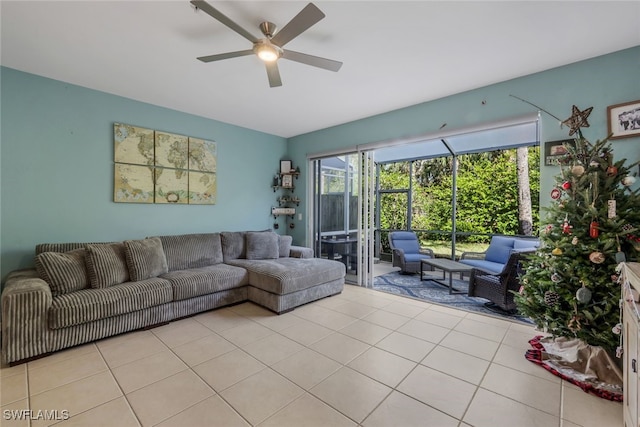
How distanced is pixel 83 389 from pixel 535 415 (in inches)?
119

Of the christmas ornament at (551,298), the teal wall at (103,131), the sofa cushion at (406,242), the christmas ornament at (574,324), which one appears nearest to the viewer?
the christmas ornament at (574,324)

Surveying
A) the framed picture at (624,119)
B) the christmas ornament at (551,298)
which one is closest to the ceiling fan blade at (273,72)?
the christmas ornament at (551,298)

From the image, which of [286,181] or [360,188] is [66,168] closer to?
[286,181]

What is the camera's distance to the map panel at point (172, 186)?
13.0 feet

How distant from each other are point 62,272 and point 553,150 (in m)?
5.14

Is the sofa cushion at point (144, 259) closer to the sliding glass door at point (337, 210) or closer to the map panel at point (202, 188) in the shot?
the map panel at point (202, 188)

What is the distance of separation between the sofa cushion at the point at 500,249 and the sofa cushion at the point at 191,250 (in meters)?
4.60

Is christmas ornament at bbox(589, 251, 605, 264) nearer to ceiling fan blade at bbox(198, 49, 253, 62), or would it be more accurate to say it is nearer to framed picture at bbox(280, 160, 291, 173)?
ceiling fan blade at bbox(198, 49, 253, 62)

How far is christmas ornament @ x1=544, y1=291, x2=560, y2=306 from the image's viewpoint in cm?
227

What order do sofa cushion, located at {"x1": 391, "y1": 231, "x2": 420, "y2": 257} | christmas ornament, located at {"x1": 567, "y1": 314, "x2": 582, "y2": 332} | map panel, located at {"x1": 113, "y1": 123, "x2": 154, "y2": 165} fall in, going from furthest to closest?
sofa cushion, located at {"x1": 391, "y1": 231, "x2": 420, "y2": 257}, map panel, located at {"x1": 113, "y1": 123, "x2": 154, "y2": 165}, christmas ornament, located at {"x1": 567, "y1": 314, "x2": 582, "y2": 332}

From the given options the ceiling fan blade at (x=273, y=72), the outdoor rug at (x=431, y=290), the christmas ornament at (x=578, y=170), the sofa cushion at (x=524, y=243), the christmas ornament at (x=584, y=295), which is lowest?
the outdoor rug at (x=431, y=290)

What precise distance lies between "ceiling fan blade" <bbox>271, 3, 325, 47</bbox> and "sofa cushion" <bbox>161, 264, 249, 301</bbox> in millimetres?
2648

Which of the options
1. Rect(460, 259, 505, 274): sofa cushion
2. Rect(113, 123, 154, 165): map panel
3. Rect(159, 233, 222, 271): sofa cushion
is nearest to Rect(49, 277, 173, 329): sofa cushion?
Rect(159, 233, 222, 271): sofa cushion

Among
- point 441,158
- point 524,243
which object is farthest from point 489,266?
point 441,158
